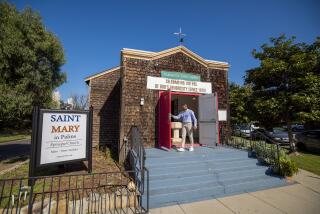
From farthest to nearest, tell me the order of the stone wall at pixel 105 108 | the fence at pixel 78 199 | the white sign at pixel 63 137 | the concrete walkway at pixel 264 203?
the stone wall at pixel 105 108 → the white sign at pixel 63 137 → the concrete walkway at pixel 264 203 → the fence at pixel 78 199

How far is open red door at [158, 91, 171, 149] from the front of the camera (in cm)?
780

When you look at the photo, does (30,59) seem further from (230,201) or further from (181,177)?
(230,201)

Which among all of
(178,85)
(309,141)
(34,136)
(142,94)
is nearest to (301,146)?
(309,141)

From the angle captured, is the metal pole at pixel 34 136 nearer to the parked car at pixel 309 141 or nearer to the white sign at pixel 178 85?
the white sign at pixel 178 85

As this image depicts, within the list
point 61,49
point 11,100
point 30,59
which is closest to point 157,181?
point 11,100

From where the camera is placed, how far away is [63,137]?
5.71 m

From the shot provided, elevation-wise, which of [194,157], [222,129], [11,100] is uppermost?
[11,100]

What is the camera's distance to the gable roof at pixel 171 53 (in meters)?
8.29

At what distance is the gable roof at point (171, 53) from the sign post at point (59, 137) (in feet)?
11.2

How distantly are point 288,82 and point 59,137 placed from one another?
11604 millimetres

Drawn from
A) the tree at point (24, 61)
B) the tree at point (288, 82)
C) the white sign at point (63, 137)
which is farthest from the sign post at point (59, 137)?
the tree at point (288, 82)

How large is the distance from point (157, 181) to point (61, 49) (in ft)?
28.5

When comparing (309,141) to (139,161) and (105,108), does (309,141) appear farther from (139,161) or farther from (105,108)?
(105,108)

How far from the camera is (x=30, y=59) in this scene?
8.45 meters
